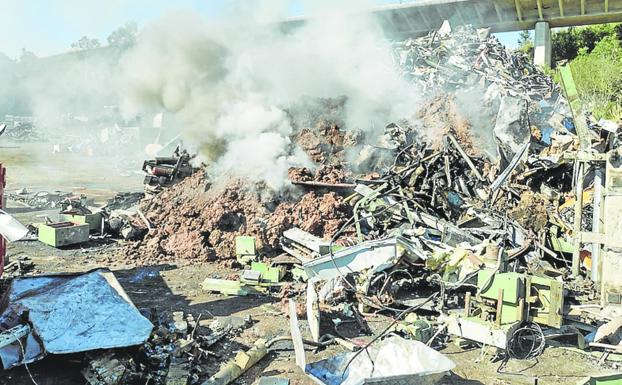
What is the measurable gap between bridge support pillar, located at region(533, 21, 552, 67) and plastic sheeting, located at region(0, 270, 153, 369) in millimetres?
21006

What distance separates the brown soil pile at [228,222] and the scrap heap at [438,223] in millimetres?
26

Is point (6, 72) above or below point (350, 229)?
above

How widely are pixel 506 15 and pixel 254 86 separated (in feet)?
50.1

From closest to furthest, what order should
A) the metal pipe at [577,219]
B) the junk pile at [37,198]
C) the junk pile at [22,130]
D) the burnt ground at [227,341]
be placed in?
the burnt ground at [227,341] → the metal pipe at [577,219] → the junk pile at [37,198] → the junk pile at [22,130]

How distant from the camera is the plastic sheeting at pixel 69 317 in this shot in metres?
4.32

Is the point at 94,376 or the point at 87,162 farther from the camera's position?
the point at 87,162

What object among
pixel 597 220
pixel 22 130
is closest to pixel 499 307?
pixel 597 220

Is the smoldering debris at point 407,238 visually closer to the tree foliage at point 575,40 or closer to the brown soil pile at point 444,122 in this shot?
the brown soil pile at point 444,122

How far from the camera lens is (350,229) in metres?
8.32

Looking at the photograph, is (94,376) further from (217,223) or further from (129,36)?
(129,36)

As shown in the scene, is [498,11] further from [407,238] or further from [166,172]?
[407,238]

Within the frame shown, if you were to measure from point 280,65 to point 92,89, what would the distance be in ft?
78.2

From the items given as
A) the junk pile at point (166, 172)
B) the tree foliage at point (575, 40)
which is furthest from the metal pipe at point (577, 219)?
the tree foliage at point (575, 40)

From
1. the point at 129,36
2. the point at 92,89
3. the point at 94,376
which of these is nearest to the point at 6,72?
the point at 92,89
